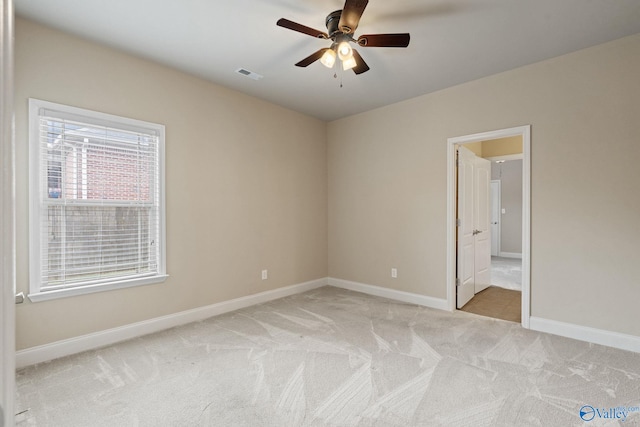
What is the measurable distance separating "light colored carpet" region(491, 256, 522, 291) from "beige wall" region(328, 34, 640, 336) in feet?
6.19

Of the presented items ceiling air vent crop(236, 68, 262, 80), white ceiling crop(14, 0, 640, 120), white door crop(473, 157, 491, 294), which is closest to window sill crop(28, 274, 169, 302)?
white ceiling crop(14, 0, 640, 120)

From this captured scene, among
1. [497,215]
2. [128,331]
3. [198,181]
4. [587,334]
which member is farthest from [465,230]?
[497,215]

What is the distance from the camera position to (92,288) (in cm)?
273

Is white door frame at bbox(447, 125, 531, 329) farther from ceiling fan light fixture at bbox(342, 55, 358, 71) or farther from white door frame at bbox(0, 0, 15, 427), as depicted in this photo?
white door frame at bbox(0, 0, 15, 427)

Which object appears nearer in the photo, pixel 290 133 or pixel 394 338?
pixel 394 338

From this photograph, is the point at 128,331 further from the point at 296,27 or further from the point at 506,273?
the point at 506,273

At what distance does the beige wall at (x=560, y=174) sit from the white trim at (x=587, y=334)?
0.17 feet

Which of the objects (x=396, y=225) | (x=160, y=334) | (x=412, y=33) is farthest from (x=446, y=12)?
(x=160, y=334)

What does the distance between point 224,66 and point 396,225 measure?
2.85 metres

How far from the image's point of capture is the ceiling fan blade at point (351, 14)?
1.85 meters

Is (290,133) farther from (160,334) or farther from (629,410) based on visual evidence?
(629,410)

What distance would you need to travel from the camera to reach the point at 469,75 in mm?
3375

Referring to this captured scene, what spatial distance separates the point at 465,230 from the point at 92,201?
4.06m

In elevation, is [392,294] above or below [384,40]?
below
